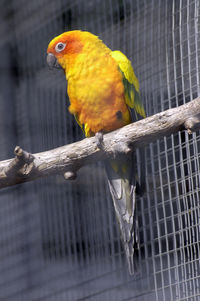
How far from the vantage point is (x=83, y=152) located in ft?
3.85

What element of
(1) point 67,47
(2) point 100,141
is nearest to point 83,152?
(2) point 100,141

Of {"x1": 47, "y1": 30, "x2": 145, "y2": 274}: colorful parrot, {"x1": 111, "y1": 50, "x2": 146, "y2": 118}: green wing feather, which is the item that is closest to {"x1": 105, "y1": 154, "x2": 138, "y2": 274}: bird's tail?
{"x1": 47, "y1": 30, "x2": 145, "y2": 274}: colorful parrot

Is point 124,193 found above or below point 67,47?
below

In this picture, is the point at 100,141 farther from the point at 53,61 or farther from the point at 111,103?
the point at 53,61

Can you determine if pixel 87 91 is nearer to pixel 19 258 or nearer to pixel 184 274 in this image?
pixel 184 274

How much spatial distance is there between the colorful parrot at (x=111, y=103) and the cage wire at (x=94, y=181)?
193 mm

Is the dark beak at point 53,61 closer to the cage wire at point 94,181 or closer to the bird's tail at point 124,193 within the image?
the cage wire at point 94,181

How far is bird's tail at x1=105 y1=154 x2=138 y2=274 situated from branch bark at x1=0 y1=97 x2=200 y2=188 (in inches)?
7.3

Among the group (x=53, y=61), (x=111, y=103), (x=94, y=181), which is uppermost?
(x=53, y=61)

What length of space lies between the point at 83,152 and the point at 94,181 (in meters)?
0.72

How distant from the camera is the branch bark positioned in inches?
42.8

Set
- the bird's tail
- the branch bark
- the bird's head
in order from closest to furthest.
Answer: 1. the branch bark
2. the bird's tail
3. the bird's head

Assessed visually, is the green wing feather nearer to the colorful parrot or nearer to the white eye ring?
the colorful parrot

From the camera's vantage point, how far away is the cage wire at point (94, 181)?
1.54 meters
